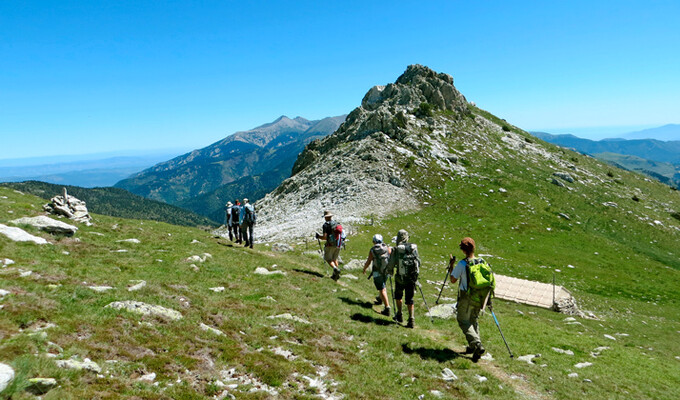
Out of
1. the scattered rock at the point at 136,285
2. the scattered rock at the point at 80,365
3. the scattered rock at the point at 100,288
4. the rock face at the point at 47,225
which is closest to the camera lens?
the scattered rock at the point at 80,365

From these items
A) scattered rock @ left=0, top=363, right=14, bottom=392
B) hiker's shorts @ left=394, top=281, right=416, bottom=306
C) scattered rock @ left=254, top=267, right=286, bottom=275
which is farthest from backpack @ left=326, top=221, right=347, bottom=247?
scattered rock @ left=0, top=363, right=14, bottom=392

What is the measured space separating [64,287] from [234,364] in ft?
23.8

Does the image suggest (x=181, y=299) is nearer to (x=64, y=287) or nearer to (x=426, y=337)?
(x=64, y=287)

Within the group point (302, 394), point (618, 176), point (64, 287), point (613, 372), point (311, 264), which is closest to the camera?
point (302, 394)

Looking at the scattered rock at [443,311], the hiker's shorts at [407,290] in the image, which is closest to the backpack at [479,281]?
the hiker's shorts at [407,290]

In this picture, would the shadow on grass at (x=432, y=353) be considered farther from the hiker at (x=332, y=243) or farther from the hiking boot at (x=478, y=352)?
the hiker at (x=332, y=243)

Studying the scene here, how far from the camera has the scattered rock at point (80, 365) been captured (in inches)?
280

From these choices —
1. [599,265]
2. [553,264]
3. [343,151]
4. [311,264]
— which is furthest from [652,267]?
[343,151]

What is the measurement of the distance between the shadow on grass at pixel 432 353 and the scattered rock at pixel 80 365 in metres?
10.2

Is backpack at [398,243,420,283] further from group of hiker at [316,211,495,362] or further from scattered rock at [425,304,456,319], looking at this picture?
scattered rock at [425,304,456,319]

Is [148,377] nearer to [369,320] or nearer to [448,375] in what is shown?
[448,375]

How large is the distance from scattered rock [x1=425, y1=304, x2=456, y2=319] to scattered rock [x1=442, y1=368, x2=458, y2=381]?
6.64 m

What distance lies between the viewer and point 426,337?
1519cm

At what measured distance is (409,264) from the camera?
51.6 feet
